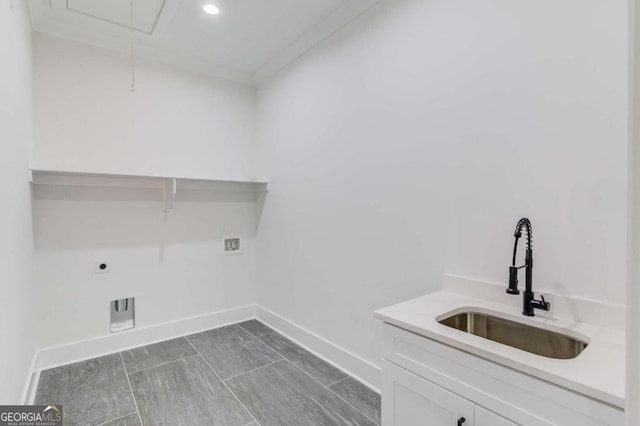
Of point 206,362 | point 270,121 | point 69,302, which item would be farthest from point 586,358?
point 69,302

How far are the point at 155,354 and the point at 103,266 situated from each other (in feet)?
2.93

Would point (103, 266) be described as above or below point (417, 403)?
above

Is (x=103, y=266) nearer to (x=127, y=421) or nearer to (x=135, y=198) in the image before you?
(x=135, y=198)

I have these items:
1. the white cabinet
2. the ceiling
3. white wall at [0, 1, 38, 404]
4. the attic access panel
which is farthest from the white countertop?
the attic access panel

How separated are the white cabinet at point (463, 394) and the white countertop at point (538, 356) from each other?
0.03m

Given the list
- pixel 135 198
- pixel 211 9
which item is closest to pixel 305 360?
pixel 135 198

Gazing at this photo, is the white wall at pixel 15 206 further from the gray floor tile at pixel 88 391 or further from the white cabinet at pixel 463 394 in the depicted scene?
the white cabinet at pixel 463 394

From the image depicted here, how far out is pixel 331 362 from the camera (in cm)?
256

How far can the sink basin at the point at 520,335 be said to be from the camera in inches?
49.8

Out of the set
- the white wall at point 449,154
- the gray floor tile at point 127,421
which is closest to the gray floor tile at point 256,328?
the white wall at point 449,154

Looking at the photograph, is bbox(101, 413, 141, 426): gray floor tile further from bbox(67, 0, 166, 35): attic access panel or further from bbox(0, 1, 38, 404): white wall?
bbox(67, 0, 166, 35): attic access panel

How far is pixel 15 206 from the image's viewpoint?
5.74 feet

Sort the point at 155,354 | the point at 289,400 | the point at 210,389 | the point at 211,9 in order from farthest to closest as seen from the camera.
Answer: the point at 155,354 < the point at 211,9 < the point at 210,389 < the point at 289,400

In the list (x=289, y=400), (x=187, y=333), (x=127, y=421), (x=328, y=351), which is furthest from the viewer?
(x=187, y=333)
